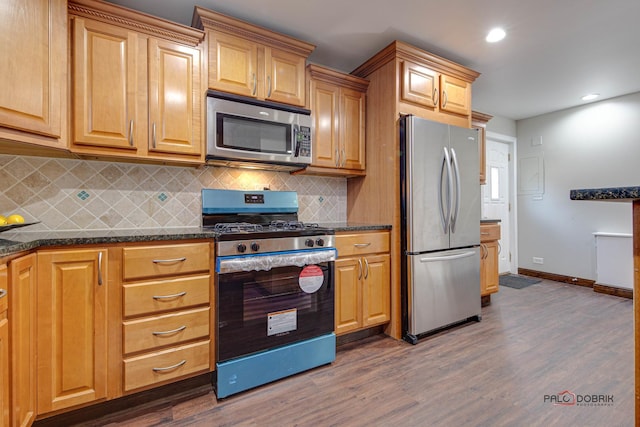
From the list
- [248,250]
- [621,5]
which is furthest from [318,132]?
[621,5]

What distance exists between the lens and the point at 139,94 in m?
1.86

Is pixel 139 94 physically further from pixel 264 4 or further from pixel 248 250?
pixel 248 250

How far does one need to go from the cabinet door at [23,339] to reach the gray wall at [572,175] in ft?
18.6

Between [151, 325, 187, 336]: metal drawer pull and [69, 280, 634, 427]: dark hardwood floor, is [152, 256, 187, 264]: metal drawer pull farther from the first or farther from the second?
[69, 280, 634, 427]: dark hardwood floor

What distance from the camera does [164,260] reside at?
5.37 ft

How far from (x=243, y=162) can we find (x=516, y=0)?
224 cm

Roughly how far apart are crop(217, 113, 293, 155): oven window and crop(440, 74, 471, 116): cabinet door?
1.53 meters

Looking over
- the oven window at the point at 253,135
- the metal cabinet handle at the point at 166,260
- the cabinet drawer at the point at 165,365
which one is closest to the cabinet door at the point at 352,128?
the oven window at the point at 253,135

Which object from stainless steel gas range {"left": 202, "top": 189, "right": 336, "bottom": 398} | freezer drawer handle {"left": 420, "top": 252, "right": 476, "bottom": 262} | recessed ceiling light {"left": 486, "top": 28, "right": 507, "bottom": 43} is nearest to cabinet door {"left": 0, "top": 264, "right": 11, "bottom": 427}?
stainless steel gas range {"left": 202, "top": 189, "right": 336, "bottom": 398}

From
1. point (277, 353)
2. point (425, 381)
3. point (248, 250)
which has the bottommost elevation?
point (425, 381)

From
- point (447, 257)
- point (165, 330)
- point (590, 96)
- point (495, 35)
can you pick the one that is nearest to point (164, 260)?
point (165, 330)

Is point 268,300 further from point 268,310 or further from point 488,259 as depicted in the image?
point 488,259

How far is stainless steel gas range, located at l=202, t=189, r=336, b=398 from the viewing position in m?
1.75

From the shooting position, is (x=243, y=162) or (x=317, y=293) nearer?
(x=317, y=293)
